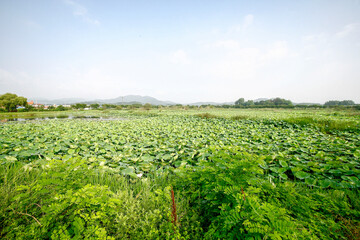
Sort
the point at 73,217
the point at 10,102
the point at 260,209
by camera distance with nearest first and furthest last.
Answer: the point at 260,209, the point at 73,217, the point at 10,102

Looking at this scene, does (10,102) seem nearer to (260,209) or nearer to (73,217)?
(73,217)

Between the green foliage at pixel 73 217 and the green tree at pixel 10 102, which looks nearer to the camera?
the green foliage at pixel 73 217

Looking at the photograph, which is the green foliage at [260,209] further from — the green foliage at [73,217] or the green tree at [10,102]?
the green tree at [10,102]

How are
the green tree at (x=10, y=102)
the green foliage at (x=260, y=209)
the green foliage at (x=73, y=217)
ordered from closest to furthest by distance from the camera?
the green foliage at (x=260, y=209), the green foliage at (x=73, y=217), the green tree at (x=10, y=102)

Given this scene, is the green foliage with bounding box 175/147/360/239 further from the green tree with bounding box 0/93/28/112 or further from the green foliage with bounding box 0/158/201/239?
the green tree with bounding box 0/93/28/112

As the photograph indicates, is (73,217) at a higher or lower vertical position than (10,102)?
lower

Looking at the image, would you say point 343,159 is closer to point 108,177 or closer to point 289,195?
point 289,195

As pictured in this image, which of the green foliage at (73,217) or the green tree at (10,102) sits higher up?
the green tree at (10,102)

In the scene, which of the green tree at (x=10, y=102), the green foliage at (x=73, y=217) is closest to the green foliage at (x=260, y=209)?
the green foliage at (x=73, y=217)

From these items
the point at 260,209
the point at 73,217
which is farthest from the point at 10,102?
the point at 260,209

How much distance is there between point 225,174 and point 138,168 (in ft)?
6.92

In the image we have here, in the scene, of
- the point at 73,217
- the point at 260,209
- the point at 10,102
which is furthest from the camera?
the point at 10,102

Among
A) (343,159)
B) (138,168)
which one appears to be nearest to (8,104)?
(138,168)

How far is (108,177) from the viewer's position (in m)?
2.49
